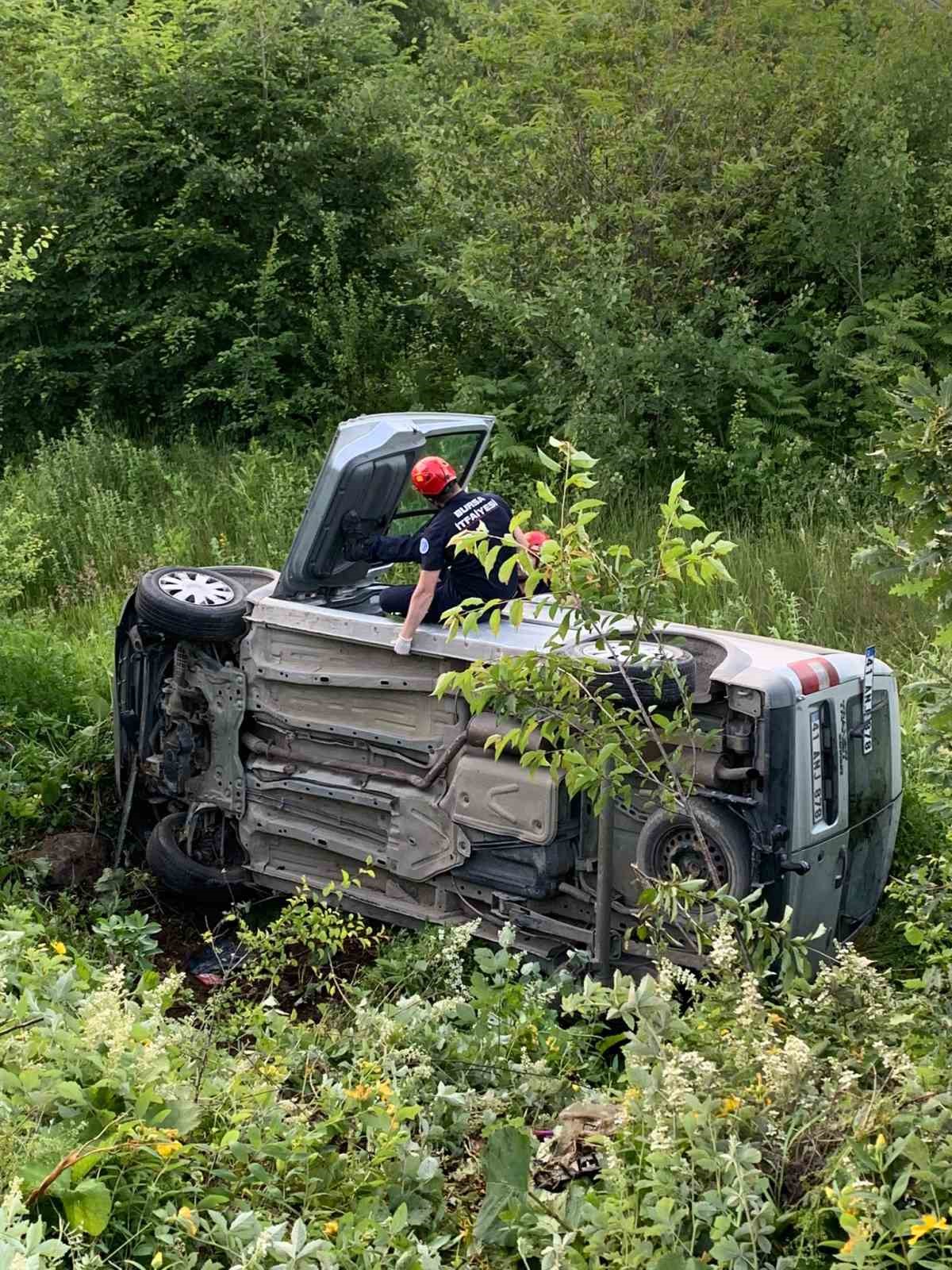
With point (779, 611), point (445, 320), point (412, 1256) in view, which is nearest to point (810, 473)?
point (779, 611)

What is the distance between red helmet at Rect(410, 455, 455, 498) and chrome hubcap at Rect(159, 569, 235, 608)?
48.4 inches

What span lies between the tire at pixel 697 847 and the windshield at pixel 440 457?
2.27m

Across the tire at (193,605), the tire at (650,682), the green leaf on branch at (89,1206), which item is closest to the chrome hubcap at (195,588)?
the tire at (193,605)

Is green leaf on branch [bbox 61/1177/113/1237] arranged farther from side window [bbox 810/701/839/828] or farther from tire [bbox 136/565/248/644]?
tire [bbox 136/565/248/644]

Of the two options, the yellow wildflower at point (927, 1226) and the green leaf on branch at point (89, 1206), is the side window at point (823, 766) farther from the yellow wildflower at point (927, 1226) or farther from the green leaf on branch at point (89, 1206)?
the green leaf on branch at point (89, 1206)

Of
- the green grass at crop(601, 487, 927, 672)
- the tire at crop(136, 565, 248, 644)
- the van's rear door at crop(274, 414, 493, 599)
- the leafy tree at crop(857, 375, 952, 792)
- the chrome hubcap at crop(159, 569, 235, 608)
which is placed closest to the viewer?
the leafy tree at crop(857, 375, 952, 792)

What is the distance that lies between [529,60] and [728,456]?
426 centimetres

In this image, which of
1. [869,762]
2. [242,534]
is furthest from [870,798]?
[242,534]

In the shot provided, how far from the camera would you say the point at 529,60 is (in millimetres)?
13023

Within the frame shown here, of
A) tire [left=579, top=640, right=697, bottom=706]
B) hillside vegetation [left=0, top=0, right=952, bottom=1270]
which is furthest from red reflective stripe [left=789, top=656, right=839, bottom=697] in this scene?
hillside vegetation [left=0, top=0, right=952, bottom=1270]

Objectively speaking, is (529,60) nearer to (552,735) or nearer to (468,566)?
(468,566)

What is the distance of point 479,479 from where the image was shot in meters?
12.5

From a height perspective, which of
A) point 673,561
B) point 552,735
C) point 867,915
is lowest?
point 867,915

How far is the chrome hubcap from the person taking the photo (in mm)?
7238
